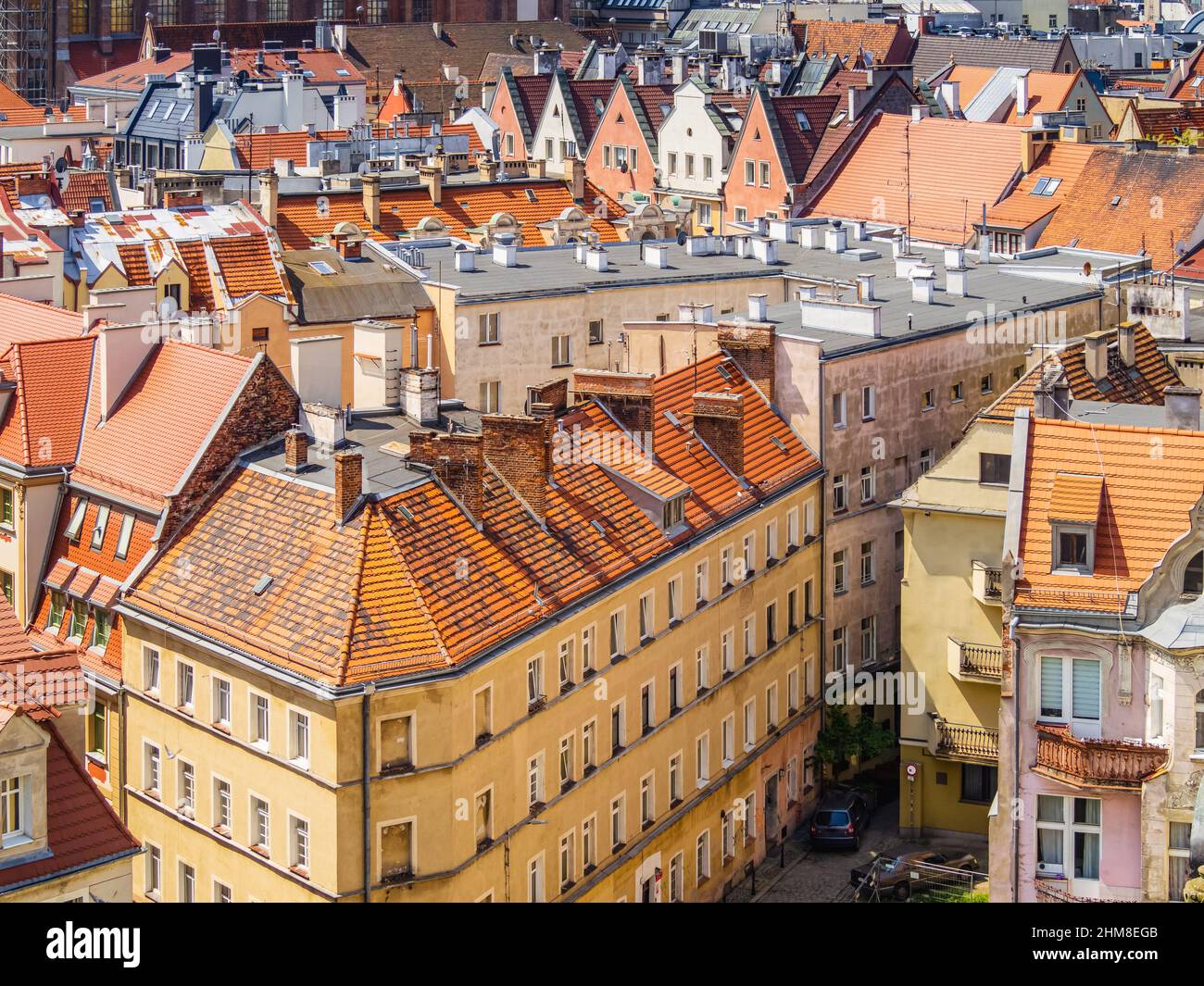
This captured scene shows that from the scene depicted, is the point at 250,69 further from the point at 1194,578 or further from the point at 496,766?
the point at 1194,578

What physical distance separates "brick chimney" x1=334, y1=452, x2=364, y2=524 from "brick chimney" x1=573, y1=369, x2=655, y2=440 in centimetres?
1107

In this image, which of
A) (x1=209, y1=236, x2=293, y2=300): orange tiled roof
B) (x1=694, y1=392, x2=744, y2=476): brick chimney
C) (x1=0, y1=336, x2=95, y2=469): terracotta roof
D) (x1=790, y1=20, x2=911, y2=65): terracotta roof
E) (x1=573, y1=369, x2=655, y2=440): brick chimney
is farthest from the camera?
(x1=790, y1=20, x2=911, y2=65): terracotta roof

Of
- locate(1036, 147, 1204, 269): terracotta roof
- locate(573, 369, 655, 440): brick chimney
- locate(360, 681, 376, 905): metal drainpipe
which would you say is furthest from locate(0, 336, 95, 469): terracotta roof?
locate(1036, 147, 1204, 269): terracotta roof

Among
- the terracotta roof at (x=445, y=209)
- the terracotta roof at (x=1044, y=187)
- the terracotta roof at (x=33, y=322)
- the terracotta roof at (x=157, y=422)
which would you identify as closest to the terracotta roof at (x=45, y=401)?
the terracotta roof at (x=157, y=422)

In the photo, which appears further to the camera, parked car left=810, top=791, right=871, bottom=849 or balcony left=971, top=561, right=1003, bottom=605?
parked car left=810, top=791, right=871, bottom=849

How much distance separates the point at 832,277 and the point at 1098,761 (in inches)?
1428

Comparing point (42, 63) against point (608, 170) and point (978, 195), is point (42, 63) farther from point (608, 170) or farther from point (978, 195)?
point (978, 195)

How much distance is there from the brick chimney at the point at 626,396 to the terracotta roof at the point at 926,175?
40654 mm

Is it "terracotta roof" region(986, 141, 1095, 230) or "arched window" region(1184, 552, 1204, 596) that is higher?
"terracotta roof" region(986, 141, 1095, 230)

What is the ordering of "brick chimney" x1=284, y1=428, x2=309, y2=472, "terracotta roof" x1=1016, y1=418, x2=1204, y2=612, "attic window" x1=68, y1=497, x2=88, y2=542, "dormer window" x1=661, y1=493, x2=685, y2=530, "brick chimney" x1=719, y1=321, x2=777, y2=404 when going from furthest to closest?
1. "brick chimney" x1=719, y1=321, x2=777, y2=404
2. "attic window" x1=68, y1=497, x2=88, y2=542
3. "dormer window" x1=661, y1=493, x2=685, y2=530
4. "brick chimney" x1=284, y1=428, x2=309, y2=472
5. "terracotta roof" x1=1016, y1=418, x2=1204, y2=612

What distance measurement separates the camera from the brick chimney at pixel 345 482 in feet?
138

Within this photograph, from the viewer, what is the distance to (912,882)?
169 feet

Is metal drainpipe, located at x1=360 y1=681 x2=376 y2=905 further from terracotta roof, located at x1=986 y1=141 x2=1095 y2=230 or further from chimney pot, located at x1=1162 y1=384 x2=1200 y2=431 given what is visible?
terracotta roof, located at x1=986 y1=141 x2=1095 y2=230

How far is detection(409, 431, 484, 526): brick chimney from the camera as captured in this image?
44094mm
